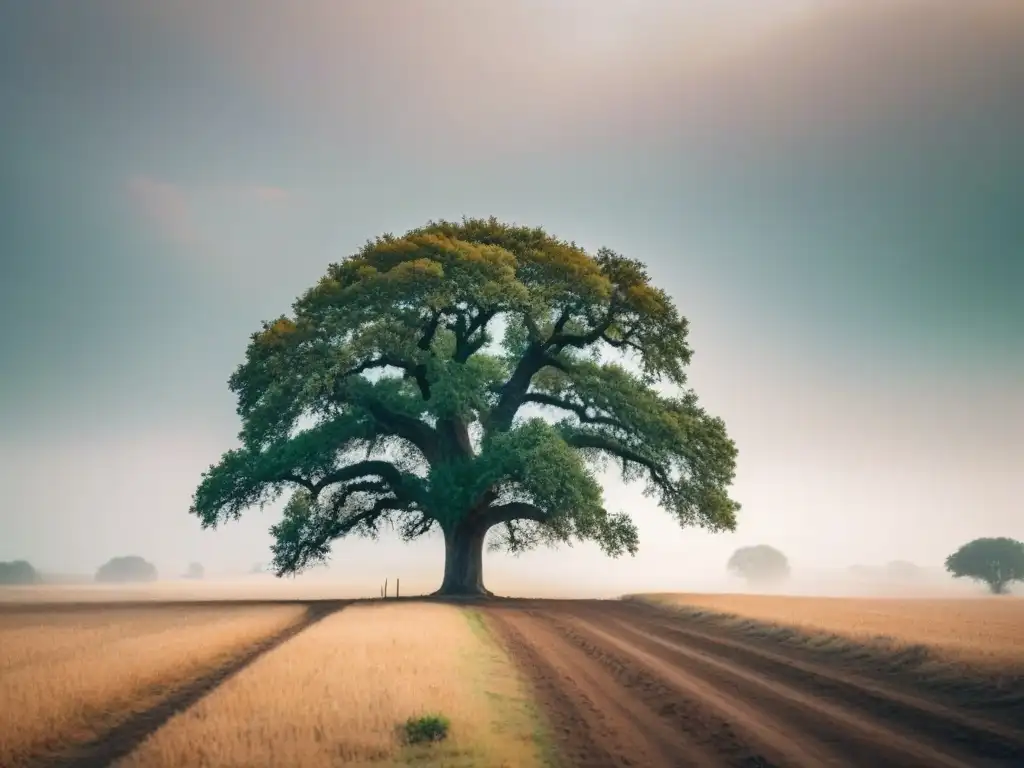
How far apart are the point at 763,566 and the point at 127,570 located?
4541 inches

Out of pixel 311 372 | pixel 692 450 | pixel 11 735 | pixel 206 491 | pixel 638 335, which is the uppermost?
pixel 638 335

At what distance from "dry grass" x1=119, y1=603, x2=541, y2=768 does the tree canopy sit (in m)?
18.1

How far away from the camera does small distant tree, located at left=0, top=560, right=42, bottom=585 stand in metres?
111

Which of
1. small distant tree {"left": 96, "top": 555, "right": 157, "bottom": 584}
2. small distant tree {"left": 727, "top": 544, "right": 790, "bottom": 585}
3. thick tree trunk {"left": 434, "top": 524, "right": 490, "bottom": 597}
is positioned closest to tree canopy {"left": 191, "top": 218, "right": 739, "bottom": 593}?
thick tree trunk {"left": 434, "top": 524, "right": 490, "bottom": 597}

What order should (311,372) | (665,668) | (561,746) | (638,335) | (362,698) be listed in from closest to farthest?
(561,746), (362,698), (665,668), (311,372), (638,335)

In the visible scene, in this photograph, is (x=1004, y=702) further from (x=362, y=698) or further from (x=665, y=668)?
(x=362, y=698)

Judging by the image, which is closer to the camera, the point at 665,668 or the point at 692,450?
the point at 665,668

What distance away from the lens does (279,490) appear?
38.4 metres

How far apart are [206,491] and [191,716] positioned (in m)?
27.7

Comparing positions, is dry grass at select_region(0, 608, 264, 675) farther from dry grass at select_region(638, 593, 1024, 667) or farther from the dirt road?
dry grass at select_region(638, 593, 1024, 667)

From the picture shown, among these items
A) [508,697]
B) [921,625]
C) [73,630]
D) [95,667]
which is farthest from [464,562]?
[508,697]

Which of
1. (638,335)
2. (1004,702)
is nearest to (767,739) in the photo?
(1004,702)

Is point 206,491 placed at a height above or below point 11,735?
above

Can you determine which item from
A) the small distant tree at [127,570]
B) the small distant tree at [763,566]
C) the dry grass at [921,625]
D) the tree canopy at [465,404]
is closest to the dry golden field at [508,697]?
the dry grass at [921,625]
